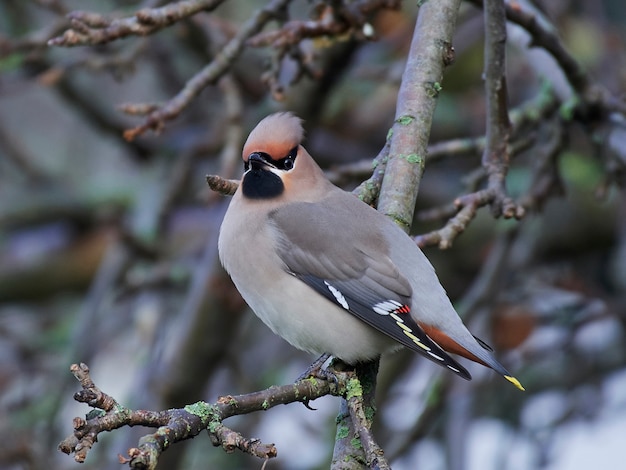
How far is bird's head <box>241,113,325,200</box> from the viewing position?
11.1ft

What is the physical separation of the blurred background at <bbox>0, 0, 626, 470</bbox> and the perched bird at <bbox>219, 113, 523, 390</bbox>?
1.99ft

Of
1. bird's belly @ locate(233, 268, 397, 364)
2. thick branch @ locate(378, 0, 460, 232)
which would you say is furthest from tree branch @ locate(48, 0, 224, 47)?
bird's belly @ locate(233, 268, 397, 364)

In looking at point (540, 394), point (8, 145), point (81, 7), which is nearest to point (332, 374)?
point (540, 394)

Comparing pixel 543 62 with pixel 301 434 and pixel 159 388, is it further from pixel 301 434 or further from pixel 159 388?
pixel 301 434

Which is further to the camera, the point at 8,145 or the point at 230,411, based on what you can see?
the point at 8,145

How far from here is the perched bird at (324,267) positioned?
10.1 ft

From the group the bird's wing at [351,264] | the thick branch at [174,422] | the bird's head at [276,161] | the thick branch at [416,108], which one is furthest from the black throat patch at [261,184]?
the thick branch at [174,422]

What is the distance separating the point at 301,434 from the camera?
625cm

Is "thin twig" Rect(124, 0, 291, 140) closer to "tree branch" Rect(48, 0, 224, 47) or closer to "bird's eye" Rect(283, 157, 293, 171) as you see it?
"tree branch" Rect(48, 0, 224, 47)

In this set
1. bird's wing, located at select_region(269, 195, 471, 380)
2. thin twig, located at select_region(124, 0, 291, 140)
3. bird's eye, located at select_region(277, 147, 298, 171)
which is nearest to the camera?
bird's wing, located at select_region(269, 195, 471, 380)

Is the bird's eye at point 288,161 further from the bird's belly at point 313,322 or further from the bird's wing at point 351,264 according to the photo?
the bird's belly at point 313,322

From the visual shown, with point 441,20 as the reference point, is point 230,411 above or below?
below

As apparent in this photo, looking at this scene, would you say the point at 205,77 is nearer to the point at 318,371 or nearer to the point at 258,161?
the point at 258,161

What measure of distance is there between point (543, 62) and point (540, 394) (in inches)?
94.4
